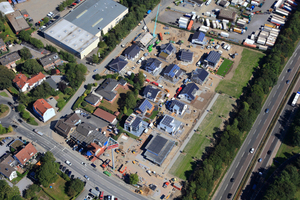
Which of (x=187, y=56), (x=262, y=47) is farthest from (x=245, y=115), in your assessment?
(x=262, y=47)

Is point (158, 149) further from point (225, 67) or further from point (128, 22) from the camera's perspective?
point (128, 22)

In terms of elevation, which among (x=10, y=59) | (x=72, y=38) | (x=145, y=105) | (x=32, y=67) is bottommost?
(x=10, y=59)

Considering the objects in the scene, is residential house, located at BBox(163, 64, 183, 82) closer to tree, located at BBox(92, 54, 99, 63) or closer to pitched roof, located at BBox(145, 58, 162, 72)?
pitched roof, located at BBox(145, 58, 162, 72)

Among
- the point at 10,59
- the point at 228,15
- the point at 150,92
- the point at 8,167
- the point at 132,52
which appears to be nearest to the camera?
the point at 8,167

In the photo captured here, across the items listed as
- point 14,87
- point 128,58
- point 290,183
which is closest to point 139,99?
point 128,58

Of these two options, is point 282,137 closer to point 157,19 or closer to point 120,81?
point 120,81

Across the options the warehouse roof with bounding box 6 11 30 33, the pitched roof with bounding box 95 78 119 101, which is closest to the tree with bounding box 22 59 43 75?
the pitched roof with bounding box 95 78 119 101
